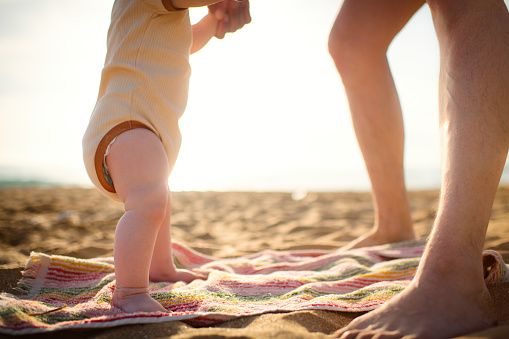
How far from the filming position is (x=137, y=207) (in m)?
1.15

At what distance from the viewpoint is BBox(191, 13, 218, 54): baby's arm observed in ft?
5.81

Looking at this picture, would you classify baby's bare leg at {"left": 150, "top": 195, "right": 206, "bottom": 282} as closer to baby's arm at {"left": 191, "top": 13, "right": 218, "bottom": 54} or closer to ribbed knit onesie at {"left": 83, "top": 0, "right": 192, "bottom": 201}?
ribbed knit onesie at {"left": 83, "top": 0, "right": 192, "bottom": 201}

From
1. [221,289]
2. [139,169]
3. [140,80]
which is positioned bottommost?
[221,289]

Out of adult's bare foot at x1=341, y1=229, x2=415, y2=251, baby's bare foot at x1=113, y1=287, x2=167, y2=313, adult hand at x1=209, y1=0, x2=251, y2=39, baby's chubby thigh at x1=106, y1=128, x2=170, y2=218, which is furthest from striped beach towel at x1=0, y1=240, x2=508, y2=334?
adult hand at x1=209, y1=0, x2=251, y2=39

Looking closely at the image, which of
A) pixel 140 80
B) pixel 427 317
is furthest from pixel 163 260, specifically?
pixel 427 317

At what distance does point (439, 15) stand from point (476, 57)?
0.71ft

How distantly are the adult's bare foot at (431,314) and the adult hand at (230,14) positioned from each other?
1362mm

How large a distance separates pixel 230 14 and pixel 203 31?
15 centimetres

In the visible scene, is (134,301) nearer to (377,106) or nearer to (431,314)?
(431,314)

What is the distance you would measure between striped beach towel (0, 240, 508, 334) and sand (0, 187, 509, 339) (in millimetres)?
41

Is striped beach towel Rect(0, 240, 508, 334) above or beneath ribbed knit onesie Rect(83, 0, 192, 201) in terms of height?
beneath

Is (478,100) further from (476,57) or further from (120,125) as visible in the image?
(120,125)

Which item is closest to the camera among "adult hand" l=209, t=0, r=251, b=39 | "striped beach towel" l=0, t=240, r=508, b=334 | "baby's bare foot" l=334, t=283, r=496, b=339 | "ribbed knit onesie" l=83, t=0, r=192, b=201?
"baby's bare foot" l=334, t=283, r=496, b=339

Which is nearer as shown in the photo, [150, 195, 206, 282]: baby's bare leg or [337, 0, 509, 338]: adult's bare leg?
[337, 0, 509, 338]: adult's bare leg
